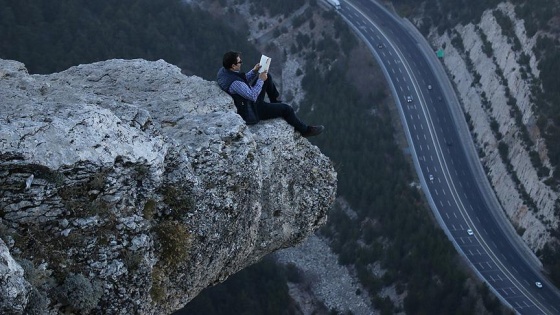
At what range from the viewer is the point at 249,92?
16266mm

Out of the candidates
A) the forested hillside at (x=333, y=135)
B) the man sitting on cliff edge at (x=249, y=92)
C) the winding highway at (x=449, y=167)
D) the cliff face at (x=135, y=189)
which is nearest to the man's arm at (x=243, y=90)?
the man sitting on cliff edge at (x=249, y=92)

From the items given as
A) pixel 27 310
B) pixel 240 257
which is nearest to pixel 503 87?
pixel 240 257

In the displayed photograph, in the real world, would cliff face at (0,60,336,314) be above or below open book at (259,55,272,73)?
below

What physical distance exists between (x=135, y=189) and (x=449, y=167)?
70.8 metres

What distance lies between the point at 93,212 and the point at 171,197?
175 cm

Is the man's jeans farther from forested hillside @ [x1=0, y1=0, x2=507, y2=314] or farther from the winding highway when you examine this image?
the winding highway

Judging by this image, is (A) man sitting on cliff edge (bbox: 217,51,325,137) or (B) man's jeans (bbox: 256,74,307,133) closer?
(A) man sitting on cliff edge (bbox: 217,51,325,137)

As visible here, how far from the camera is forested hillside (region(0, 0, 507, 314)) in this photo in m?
65.1

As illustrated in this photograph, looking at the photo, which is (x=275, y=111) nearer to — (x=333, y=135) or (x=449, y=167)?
(x=333, y=135)

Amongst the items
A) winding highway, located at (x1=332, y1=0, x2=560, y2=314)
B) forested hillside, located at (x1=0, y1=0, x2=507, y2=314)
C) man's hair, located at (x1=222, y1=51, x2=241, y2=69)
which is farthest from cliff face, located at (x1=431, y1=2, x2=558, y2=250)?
man's hair, located at (x1=222, y1=51, x2=241, y2=69)

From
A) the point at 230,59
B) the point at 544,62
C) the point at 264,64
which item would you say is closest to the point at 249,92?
the point at 230,59

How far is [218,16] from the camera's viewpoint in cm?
10250

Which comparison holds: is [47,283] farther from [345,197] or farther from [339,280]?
[345,197]

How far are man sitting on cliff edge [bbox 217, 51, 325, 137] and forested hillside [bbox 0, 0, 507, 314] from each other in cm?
4619
